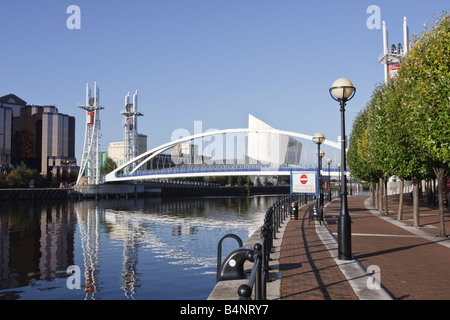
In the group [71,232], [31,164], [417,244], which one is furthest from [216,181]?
[417,244]

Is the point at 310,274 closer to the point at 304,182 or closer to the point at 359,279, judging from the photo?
the point at 359,279

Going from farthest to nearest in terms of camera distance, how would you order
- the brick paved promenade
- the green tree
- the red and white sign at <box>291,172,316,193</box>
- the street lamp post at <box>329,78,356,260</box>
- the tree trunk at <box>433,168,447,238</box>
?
the red and white sign at <box>291,172,316,193</box> → the tree trunk at <box>433,168,447,238</box> → the green tree → the street lamp post at <box>329,78,356,260</box> → the brick paved promenade

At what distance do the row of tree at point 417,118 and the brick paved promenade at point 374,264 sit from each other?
302 centimetres

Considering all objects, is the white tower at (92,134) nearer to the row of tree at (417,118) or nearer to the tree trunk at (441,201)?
the row of tree at (417,118)

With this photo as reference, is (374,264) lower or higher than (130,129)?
lower

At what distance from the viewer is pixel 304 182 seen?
2552 centimetres

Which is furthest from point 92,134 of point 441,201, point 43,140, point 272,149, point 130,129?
point 441,201

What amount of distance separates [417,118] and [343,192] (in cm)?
468

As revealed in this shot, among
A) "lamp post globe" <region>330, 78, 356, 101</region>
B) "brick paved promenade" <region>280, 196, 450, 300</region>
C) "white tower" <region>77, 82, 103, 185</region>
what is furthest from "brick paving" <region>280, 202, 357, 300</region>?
"white tower" <region>77, 82, 103, 185</region>

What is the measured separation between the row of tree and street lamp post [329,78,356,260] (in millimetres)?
2708

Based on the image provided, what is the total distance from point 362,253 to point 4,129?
148866 millimetres

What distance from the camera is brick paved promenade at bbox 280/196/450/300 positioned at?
880 cm

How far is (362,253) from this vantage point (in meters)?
13.9

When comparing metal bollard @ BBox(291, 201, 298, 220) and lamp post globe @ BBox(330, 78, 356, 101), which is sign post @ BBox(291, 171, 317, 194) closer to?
metal bollard @ BBox(291, 201, 298, 220)
